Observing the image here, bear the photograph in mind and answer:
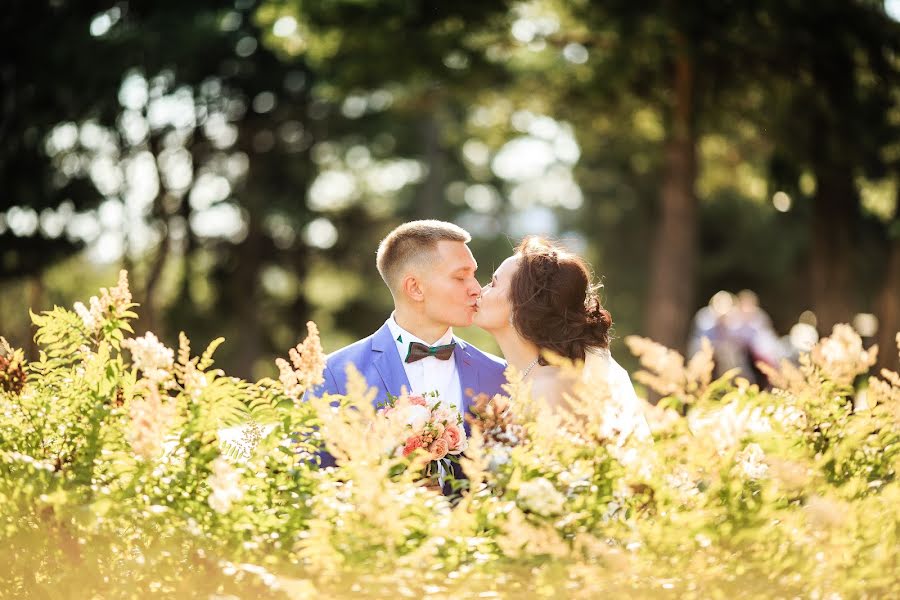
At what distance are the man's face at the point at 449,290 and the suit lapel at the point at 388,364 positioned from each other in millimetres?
240

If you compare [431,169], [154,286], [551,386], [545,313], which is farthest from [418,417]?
[431,169]

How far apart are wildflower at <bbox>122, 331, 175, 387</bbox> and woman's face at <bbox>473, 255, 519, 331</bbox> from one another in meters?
2.03

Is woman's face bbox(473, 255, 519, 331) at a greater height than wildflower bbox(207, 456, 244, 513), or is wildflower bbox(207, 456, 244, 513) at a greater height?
woman's face bbox(473, 255, 519, 331)

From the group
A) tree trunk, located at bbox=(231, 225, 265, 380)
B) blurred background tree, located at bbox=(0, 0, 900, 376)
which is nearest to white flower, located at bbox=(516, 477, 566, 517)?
blurred background tree, located at bbox=(0, 0, 900, 376)

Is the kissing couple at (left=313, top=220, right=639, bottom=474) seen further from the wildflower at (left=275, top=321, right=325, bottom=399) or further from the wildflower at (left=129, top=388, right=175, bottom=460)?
the wildflower at (left=129, top=388, right=175, bottom=460)

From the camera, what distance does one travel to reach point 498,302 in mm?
4918

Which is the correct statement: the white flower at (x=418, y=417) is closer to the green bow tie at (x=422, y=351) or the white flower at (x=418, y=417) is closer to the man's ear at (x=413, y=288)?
the green bow tie at (x=422, y=351)

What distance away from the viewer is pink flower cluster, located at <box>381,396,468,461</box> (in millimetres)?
3936

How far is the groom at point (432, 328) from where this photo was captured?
4.96 metres

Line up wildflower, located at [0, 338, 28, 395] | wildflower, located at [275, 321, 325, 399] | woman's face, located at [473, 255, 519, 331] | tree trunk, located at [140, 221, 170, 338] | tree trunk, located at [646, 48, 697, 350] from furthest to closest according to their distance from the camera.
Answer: tree trunk, located at [140, 221, 170, 338], tree trunk, located at [646, 48, 697, 350], woman's face, located at [473, 255, 519, 331], wildflower, located at [0, 338, 28, 395], wildflower, located at [275, 321, 325, 399]

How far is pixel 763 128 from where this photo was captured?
44.2 ft

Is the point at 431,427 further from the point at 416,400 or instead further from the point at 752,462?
the point at 752,462

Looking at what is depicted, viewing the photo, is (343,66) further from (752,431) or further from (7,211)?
(752,431)

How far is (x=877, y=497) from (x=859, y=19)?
10501 mm
